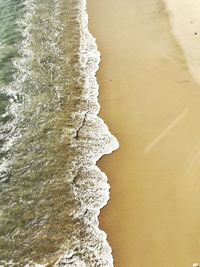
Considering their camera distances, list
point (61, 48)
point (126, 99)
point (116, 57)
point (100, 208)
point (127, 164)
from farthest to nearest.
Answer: point (61, 48), point (116, 57), point (126, 99), point (127, 164), point (100, 208)

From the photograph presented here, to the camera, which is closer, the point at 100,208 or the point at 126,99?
the point at 100,208

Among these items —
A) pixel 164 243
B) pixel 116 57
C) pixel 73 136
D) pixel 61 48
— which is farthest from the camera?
pixel 61 48

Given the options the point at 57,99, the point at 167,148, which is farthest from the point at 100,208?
the point at 57,99

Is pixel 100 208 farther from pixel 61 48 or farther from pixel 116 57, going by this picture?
pixel 61 48

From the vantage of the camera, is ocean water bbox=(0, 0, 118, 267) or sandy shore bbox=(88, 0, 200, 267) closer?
sandy shore bbox=(88, 0, 200, 267)
